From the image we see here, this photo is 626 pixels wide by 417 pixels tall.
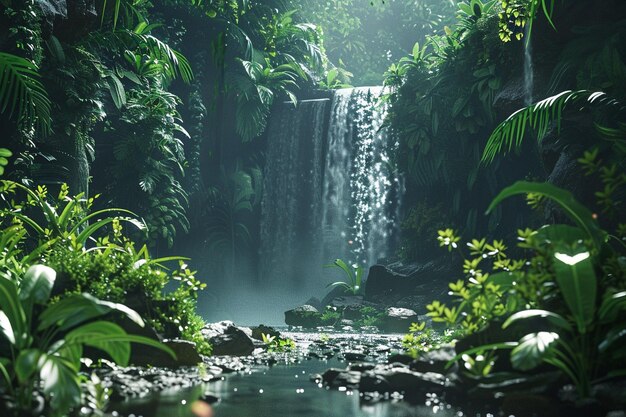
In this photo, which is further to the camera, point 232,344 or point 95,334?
point 232,344

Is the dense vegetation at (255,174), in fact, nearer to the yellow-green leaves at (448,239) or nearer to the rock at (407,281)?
the yellow-green leaves at (448,239)

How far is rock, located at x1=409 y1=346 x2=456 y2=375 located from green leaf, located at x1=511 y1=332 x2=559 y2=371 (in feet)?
4.89

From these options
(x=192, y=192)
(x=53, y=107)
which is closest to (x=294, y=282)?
(x=192, y=192)

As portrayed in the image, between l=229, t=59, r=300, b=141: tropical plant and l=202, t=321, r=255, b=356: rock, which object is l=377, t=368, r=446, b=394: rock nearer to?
l=202, t=321, r=255, b=356: rock

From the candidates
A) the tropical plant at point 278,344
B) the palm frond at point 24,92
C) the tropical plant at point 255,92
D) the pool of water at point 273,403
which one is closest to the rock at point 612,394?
the pool of water at point 273,403

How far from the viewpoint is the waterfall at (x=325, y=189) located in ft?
69.0

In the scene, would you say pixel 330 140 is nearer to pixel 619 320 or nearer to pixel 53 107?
pixel 53 107

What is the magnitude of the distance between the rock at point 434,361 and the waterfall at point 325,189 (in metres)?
14.4

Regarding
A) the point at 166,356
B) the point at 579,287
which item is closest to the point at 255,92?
the point at 166,356

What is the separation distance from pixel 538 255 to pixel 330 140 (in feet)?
56.4

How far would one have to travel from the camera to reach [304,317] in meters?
16.5

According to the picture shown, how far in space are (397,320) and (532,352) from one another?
10809mm

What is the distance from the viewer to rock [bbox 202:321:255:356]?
8.14 meters

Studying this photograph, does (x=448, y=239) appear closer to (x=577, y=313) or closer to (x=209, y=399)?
(x=577, y=313)
